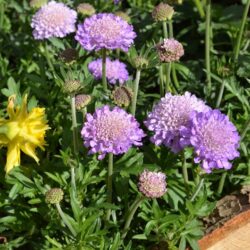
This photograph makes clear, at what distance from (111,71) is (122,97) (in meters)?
0.46


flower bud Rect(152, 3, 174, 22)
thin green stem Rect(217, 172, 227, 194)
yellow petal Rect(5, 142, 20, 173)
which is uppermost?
flower bud Rect(152, 3, 174, 22)

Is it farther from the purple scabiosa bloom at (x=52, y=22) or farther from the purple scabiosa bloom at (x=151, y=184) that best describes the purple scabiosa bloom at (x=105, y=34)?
the purple scabiosa bloom at (x=151, y=184)

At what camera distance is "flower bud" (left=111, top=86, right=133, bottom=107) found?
5.12 ft

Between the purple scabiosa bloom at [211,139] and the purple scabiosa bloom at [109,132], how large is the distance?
0.46 ft

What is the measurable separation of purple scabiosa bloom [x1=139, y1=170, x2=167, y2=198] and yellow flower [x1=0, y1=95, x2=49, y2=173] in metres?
0.29

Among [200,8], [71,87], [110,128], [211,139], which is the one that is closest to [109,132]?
[110,128]

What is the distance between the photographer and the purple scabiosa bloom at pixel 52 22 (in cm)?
198

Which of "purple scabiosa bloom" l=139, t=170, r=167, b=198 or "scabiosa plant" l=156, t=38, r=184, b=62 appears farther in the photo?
"scabiosa plant" l=156, t=38, r=184, b=62

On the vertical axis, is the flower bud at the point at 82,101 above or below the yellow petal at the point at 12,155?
above

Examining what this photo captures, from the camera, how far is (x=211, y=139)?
4.46ft

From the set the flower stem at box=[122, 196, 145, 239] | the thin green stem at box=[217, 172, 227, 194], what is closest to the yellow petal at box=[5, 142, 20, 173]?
the flower stem at box=[122, 196, 145, 239]

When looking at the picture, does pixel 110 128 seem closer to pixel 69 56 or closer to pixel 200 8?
pixel 69 56

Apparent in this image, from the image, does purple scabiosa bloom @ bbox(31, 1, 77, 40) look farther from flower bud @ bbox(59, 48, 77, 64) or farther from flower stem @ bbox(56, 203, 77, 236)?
flower stem @ bbox(56, 203, 77, 236)

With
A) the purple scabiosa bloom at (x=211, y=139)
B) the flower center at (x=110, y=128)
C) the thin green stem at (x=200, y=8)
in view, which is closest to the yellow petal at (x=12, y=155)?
the flower center at (x=110, y=128)
